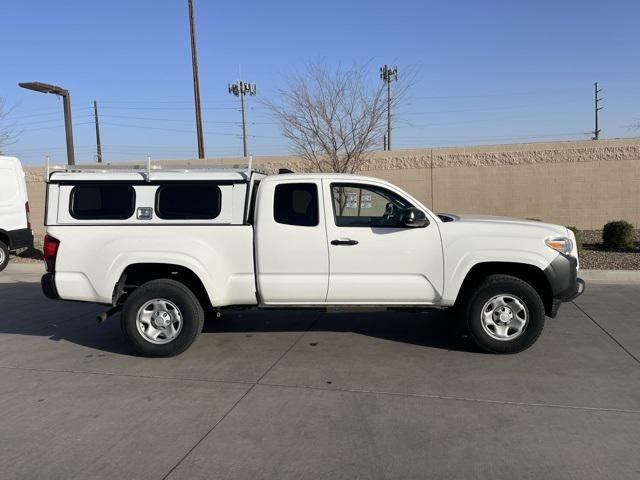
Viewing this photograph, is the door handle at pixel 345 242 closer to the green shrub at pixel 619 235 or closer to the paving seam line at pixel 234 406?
the paving seam line at pixel 234 406

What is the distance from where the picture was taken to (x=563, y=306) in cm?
780

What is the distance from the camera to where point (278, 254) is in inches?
221

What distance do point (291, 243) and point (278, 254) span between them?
18 cm

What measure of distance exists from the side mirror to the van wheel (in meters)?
2.41

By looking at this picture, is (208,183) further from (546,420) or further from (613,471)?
(613,471)

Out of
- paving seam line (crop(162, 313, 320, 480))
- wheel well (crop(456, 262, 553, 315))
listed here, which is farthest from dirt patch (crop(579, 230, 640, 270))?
paving seam line (crop(162, 313, 320, 480))

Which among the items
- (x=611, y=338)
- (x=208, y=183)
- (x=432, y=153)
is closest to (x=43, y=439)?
(x=208, y=183)

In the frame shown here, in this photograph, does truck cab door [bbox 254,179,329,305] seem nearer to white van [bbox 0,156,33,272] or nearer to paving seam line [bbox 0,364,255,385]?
paving seam line [bbox 0,364,255,385]

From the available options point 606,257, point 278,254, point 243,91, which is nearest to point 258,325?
point 278,254

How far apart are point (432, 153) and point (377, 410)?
14.0 meters

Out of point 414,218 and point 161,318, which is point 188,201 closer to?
point 161,318

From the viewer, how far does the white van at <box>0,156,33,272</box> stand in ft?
40.8

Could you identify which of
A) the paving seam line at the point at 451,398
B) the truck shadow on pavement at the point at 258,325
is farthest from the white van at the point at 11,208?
the paving seam line at the point at 451,398

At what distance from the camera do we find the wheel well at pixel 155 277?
572 cm
